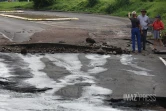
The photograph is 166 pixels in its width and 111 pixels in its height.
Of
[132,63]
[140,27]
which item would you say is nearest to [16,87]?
[132,63]

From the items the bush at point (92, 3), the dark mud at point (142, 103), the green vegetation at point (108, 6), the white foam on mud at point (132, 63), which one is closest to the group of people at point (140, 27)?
the white foam on mud at point (132, 63)

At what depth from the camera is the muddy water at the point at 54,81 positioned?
8.22 m

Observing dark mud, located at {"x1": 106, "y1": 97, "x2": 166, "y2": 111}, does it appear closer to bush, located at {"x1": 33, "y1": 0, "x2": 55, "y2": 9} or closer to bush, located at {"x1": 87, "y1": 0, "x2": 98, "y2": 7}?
bush, located at {"x1": 87, "y1": 0, "x2": 98, "y2": 7}

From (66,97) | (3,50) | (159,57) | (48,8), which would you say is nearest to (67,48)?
(3,50)

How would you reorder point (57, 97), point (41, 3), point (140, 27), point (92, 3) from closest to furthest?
point (57, 97) → point (140, 27) → point (92, 3) → point (41, 3)

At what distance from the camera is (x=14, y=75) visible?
36.7 ft

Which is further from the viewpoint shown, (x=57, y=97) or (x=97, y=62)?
(x=97, y=62)

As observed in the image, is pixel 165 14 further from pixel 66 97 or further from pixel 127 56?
pixel 66 97

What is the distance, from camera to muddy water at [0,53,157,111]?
8.22m

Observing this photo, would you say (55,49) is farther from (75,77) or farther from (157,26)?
(75,77)

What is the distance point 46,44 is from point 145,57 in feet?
15.0

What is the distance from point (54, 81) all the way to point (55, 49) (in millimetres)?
6290

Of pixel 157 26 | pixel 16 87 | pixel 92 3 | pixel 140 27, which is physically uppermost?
pixel 140 27

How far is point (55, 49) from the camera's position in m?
16.6
